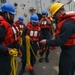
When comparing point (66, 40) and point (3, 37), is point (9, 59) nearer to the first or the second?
point (3, 37)

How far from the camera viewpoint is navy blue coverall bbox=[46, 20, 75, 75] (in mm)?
4543

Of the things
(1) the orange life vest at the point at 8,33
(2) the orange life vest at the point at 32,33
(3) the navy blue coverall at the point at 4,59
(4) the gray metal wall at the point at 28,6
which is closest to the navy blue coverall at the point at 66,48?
(1) the orange life vest at the point at 8,33

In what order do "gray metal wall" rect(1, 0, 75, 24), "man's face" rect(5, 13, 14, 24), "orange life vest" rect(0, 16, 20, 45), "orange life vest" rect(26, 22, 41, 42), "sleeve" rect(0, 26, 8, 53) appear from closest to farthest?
"sleeve" rect(0, 26, 8, 53) < "orange life vest" rect(0, 16, 20, 45) < "man's face" rect(5, 13, 14, 24) < "orange life vest" rect(26, 22, 41, 42) < "gray metal wall" rect(1, 0, 75, 24)

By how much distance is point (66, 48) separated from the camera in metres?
4.75

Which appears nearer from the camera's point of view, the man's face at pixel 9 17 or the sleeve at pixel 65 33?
the sleeve at pixel 65 33

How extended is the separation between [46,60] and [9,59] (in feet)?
15.2

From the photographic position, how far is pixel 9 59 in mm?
4785

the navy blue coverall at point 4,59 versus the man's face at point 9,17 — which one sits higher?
the man's face at point 9,17

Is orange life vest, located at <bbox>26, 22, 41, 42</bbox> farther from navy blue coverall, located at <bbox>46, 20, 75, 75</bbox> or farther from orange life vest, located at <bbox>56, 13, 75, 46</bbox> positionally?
orange life vest, located at <bbox>56, 13, 75, 46</bbox>

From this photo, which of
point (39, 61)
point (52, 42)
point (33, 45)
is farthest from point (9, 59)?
point (39, 61)

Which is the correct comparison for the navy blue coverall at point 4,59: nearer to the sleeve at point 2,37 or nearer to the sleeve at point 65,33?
the sleeve at point 2,37

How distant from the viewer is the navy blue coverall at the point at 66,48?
4.54 metres

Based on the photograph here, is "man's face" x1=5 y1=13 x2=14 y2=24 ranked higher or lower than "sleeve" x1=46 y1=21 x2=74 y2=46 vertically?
higher

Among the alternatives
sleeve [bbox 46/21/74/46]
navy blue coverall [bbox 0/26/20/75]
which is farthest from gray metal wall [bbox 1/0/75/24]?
sleeve [bbox 46/21/74/46]
